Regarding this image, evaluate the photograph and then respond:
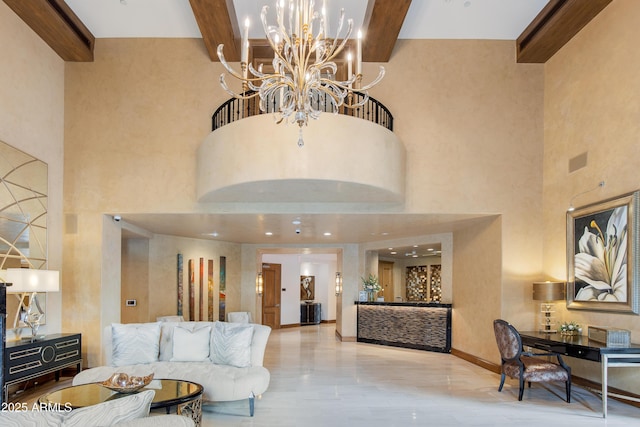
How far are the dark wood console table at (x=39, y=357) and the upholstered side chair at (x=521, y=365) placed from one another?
610 centimetres

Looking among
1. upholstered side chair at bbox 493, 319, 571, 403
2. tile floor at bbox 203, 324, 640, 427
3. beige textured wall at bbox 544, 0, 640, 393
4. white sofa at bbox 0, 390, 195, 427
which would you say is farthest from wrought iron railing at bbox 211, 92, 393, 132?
white sofa at bbox 0, 390, 195, 427

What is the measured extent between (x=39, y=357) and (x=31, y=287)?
1.04m

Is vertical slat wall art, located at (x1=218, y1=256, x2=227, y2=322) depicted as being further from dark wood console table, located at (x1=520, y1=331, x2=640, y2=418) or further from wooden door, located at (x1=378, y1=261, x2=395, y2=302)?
dark wood console table, located at (x1=520, y1=331, x2=640, y2=418)

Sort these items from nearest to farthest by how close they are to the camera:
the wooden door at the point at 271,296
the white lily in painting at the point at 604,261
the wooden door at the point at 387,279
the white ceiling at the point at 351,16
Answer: the white lily in painting at the point at 604,261 → the white ceiling at the point at 351,16 → the wooden door at the point at 271,296 → the wooden door at the point at 387,279

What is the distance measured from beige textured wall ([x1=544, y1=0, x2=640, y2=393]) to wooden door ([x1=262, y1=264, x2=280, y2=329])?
31.0 feet

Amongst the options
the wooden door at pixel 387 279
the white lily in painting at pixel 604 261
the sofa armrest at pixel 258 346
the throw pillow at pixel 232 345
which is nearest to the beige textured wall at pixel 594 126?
the white lily in painting at pixel 604 261

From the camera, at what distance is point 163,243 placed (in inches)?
444

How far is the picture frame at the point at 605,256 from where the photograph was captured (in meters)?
5.81

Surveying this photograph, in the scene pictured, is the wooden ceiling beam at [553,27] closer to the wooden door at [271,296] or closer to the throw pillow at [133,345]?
the throw pillow at [133,345]

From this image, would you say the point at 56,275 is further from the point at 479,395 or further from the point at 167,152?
the point at 479,395

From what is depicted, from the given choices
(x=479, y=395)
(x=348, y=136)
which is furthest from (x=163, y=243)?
(x=479, y=395)

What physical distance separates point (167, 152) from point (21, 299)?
3.09 metres

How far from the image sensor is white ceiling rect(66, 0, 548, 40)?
7.44 m

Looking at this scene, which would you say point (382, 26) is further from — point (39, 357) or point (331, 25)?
point (39, 357)
